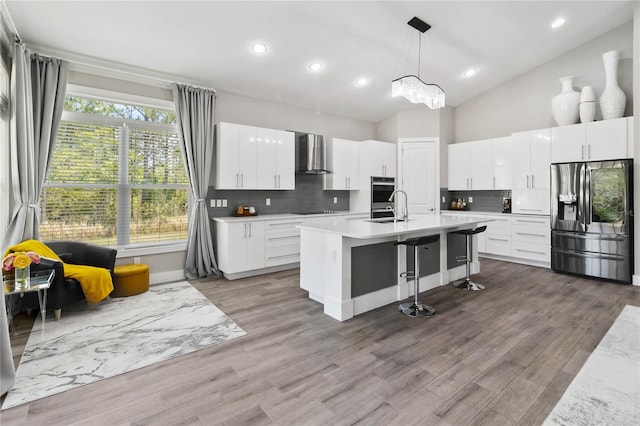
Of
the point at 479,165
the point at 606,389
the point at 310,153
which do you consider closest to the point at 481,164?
the point at 479,165

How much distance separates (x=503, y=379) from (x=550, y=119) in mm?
5144

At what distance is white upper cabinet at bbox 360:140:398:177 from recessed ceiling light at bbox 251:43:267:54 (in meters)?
2.71

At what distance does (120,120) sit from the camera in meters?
4.13

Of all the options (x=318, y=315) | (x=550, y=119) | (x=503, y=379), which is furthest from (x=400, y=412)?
(x=550, y=119)

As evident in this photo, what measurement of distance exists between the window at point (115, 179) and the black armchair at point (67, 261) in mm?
328

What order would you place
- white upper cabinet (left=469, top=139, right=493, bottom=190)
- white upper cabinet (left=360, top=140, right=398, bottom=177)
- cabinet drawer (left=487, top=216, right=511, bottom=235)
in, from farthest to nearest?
1. white upper cabinet (left=360, top=140, right=398, bottom=177)
2. white upper cabinet (left=469, top=139, right=493, bottom=190)
3. cabinet drawer (left=487, top=216, right=511, bottom=235)

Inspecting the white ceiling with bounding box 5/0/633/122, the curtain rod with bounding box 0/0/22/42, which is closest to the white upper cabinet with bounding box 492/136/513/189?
the white ceiling with bounding box 5/0/633/122

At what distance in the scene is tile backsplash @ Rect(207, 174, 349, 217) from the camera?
16.0 feet

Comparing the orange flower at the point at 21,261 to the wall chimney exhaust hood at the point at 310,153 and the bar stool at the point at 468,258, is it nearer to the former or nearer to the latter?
the wall chimney exhaust hood at the point at 310,153

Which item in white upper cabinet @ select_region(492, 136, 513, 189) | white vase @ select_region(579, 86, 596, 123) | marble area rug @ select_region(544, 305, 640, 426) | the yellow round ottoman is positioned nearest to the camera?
marble area rug @ select_region(544, 305, 640, 426)

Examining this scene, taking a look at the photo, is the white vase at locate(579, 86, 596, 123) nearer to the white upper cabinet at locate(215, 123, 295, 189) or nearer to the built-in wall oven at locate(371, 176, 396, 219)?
the built-in wall oven at locate(371, 176, 396, 219)

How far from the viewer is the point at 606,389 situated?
79.3 inches

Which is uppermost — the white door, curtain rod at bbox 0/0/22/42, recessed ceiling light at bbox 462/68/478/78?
recessed ceiling light at bbox 462/68/478/78

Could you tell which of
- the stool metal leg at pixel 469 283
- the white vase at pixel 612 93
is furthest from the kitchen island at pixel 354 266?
the white vase at pixel 612 93
